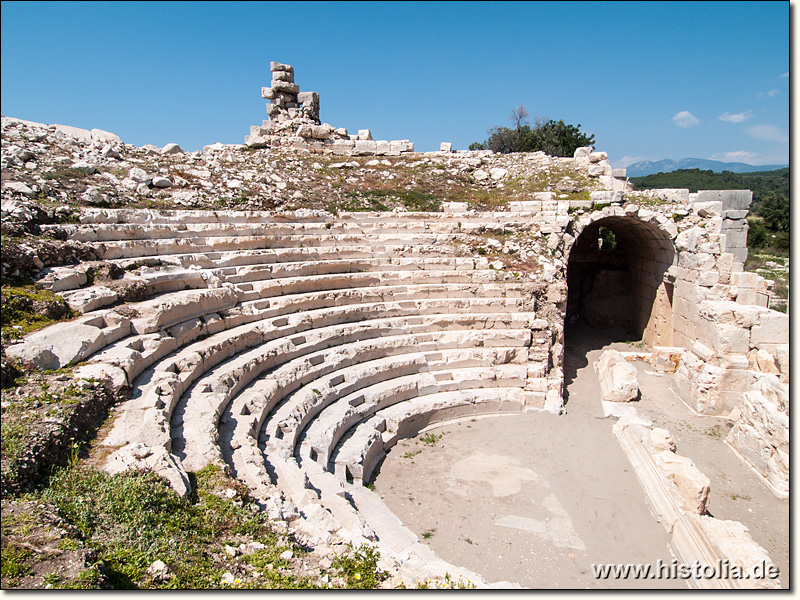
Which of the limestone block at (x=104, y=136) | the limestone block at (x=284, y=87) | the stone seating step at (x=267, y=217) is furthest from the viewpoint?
the limestone block at (x=284, y=87)

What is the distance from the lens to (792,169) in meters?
7.04

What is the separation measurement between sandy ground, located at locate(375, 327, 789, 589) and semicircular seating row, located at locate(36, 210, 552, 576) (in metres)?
0.63

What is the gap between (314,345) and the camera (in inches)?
347

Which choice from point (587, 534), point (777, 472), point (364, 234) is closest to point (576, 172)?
point (364, 234)

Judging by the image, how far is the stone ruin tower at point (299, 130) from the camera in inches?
726

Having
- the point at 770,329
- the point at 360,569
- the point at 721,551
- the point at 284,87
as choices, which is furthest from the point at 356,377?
the point at 284,87

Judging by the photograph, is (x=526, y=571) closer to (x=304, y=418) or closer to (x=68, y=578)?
(x=304, y=418)

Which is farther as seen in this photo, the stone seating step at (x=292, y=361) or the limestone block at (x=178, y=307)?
the limestone block at (x=178, y=307)

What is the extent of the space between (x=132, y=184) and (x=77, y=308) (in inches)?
231

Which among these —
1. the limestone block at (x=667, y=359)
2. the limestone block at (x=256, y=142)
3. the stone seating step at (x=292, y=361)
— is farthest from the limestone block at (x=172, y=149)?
the limestone block at (x=667, y=359)

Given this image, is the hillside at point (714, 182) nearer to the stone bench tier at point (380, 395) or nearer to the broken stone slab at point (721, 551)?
the stone bench tier at point (380, 395)

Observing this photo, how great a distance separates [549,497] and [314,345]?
473 centimetres

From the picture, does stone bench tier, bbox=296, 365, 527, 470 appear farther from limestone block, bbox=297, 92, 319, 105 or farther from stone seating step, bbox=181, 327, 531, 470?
limestone block, bbox=297, 92, 319, 105

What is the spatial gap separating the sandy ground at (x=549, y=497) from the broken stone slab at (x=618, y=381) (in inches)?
30.0
